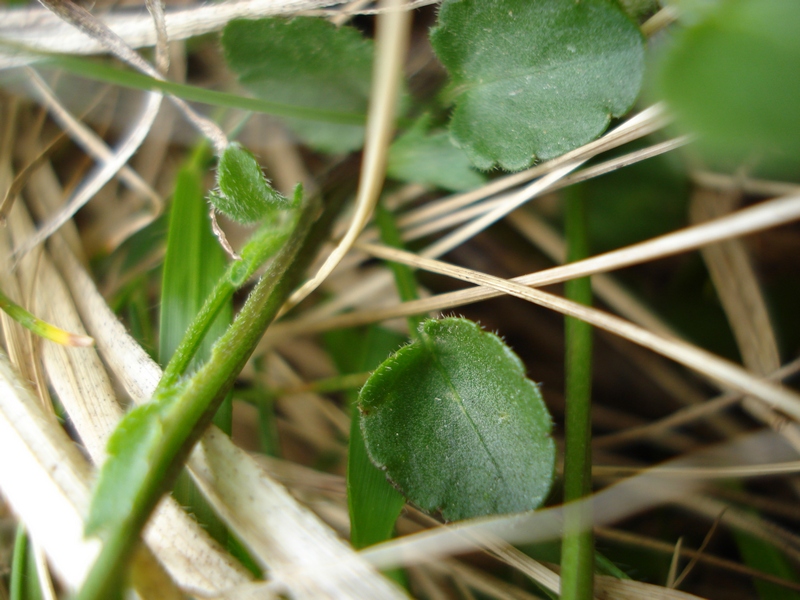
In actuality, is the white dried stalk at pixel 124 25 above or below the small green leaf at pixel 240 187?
above

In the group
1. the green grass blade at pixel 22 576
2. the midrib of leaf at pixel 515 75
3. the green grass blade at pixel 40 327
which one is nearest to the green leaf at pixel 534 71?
the midrib of leaf at pixel 515 75

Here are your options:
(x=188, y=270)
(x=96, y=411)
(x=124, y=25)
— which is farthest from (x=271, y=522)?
(x=124, y=25)

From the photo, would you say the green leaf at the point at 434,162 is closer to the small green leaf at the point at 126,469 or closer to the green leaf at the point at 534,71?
the green leaf at the point at 534,71

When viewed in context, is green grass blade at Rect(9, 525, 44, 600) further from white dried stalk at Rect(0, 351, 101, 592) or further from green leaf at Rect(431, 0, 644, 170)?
green leaf at Rect(431, 0, 644, 170)

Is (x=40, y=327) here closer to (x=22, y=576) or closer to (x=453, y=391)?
(x=22, y=576)

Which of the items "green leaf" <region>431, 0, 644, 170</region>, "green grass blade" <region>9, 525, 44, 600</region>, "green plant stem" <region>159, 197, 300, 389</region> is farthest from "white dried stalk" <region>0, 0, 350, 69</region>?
"green grass blade" <region>9, 525, 44, 600</region>

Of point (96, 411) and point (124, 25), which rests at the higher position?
point (124, 25)

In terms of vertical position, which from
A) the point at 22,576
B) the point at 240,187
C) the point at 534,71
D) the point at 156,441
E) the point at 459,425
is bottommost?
the point at 22,576

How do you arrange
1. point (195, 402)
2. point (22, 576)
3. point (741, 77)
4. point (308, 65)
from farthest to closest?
point (308, 65)
point (22, 576)
point (195, 402)
point (741, 77)
